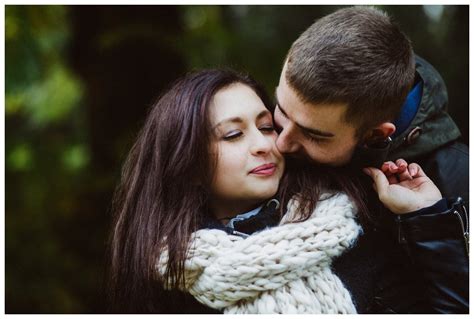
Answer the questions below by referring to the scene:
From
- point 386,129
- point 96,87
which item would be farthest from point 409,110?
point 96,87

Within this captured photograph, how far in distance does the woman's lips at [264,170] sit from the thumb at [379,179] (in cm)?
39

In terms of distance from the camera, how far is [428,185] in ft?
6.95

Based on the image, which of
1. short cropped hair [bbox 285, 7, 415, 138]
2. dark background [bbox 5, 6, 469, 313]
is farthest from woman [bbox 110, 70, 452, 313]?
dark background [bbox 5, 6, 469, 313]

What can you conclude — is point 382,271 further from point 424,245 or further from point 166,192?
point 166,192

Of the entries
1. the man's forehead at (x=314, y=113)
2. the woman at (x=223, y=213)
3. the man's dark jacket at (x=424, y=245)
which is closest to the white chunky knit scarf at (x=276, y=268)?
the woman at (x=223, y=213)

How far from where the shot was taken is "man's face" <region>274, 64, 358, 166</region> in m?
2.12

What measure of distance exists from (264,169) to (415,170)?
0.58 metres

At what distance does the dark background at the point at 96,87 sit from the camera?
11.9 feet

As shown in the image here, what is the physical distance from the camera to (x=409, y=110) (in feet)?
7.31

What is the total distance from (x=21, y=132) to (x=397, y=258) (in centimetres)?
424

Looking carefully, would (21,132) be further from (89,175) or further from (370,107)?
(370,107)

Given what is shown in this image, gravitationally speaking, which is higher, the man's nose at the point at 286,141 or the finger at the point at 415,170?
the man's nose at the point at 286,141

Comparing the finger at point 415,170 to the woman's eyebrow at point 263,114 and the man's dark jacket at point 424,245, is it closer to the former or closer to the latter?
the man's dark jacket at point 424,245

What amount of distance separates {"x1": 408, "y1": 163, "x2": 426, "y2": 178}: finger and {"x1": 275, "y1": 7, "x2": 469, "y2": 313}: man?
0.03m
